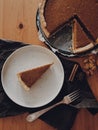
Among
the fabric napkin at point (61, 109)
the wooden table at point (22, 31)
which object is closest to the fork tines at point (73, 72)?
the fabric napkin at point (61, 109)

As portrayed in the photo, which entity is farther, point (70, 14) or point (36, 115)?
point (70, 14)

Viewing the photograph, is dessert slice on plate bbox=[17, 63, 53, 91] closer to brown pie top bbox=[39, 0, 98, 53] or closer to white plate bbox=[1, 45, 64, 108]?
white plate bbox=[1, 45, 64, 108]

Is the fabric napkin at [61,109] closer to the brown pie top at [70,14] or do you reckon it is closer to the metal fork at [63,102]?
the metal fork at [63,102]

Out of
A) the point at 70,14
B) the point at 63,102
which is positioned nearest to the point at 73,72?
the point at 63,102

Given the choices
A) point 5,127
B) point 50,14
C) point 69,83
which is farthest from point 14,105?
point 50,14

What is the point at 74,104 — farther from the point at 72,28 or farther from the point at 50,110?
the point at 72,28

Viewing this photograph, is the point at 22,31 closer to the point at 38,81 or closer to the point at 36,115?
the point at 38,81
